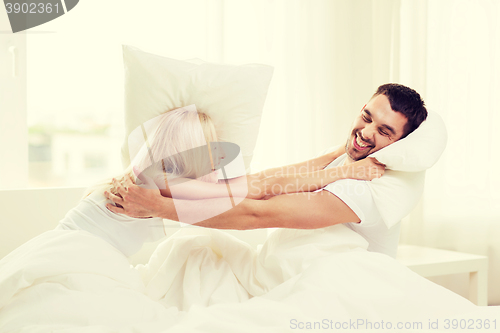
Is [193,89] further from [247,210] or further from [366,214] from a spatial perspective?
→ [366,214]

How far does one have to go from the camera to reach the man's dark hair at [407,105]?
136cm

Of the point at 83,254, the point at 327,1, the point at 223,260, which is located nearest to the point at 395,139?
the point at 223,260

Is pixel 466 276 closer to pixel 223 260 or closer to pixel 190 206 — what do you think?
pixel 223 260

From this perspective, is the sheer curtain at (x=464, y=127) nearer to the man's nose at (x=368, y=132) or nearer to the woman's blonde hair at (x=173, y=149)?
the man's nose at (x=368, y=132)

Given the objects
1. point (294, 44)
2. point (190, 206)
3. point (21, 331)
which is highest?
point (294, 44)

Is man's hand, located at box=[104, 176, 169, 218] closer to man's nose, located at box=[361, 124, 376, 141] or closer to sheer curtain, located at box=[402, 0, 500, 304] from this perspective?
man's nose, located at box=[361, 124, 376, 141]

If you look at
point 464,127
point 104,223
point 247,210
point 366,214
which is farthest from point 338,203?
point 464,127

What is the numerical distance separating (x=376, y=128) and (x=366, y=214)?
0.30 m

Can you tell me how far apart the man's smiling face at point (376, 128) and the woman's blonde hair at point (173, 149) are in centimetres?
50

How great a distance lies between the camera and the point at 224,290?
114 cm

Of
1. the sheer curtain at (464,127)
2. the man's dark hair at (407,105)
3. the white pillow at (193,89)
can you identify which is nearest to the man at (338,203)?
the man's dark hair at (407,105)

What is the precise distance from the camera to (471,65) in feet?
7.08

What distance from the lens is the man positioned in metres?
1.19

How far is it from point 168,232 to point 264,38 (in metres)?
1.28
